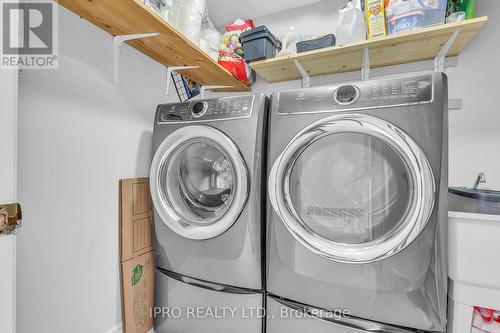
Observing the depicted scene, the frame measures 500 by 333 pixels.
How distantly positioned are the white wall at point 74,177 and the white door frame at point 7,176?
1.23 ft

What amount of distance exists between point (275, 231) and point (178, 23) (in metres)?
1.21

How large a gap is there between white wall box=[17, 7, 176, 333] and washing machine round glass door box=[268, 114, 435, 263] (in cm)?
86

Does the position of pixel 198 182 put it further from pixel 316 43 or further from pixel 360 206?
pixel 316 43

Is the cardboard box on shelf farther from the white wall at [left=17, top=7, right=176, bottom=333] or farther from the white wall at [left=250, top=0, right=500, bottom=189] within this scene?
the white wall at [left=250, top=0, right=500, bottom=189]

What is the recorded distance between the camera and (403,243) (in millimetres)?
861

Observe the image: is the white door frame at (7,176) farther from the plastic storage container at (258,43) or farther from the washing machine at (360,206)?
the plastic storage container at (258,43)

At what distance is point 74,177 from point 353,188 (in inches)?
47.7

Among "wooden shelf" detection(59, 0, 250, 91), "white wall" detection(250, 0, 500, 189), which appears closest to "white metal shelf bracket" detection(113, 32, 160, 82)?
"wooden shelf" detection(59, 0, 250, 91)

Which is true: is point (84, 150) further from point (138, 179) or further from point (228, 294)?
point (228, 294)

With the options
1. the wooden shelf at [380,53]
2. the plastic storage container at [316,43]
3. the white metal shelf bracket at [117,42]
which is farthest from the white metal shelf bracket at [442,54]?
the white metal shelf bracket at [117,42]

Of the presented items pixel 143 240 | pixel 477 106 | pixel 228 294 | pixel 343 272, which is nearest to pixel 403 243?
pixel 343 272

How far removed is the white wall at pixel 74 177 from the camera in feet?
3.10

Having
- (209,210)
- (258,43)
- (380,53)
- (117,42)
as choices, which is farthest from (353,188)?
(117,42)

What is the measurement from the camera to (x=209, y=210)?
1.37m
